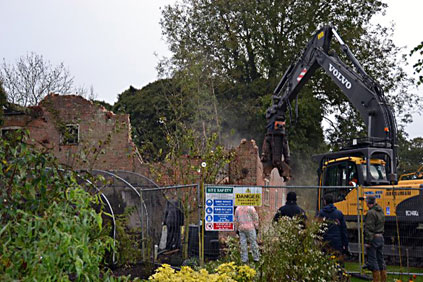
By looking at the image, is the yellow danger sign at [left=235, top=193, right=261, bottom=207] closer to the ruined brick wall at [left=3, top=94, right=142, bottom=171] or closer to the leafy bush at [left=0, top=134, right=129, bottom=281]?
the leafy bush at [left=0, top=134, right=129, bottom=281]

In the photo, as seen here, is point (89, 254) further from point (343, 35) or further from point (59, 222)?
point (343, 35)

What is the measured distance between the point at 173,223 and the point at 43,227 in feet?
32.4

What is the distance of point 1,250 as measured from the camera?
3.79 m

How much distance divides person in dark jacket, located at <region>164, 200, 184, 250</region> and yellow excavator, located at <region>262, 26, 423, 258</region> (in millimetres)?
3637

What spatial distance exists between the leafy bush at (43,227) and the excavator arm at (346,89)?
1177 cm

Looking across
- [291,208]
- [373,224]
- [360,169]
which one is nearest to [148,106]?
[360,169]

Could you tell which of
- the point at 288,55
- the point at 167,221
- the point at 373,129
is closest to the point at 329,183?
the point at 373,129

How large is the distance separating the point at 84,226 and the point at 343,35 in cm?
3101

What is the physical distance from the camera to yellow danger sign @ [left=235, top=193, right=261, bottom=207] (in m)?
10.5

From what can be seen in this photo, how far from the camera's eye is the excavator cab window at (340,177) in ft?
50.8

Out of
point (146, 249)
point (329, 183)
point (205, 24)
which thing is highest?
point (205, 24)

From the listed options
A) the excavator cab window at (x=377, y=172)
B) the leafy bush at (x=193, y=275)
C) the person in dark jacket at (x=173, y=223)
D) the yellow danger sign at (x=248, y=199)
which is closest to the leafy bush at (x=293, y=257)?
the leafy bush at (x=193, y=275)

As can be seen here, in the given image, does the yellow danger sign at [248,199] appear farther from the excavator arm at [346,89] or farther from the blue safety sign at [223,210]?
the excavator arm at [346,89]

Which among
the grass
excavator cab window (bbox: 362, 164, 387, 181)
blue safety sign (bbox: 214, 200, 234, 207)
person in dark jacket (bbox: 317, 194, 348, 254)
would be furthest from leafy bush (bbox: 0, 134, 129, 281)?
excavator cab window (bbox: 362, 164, 387, 181)
